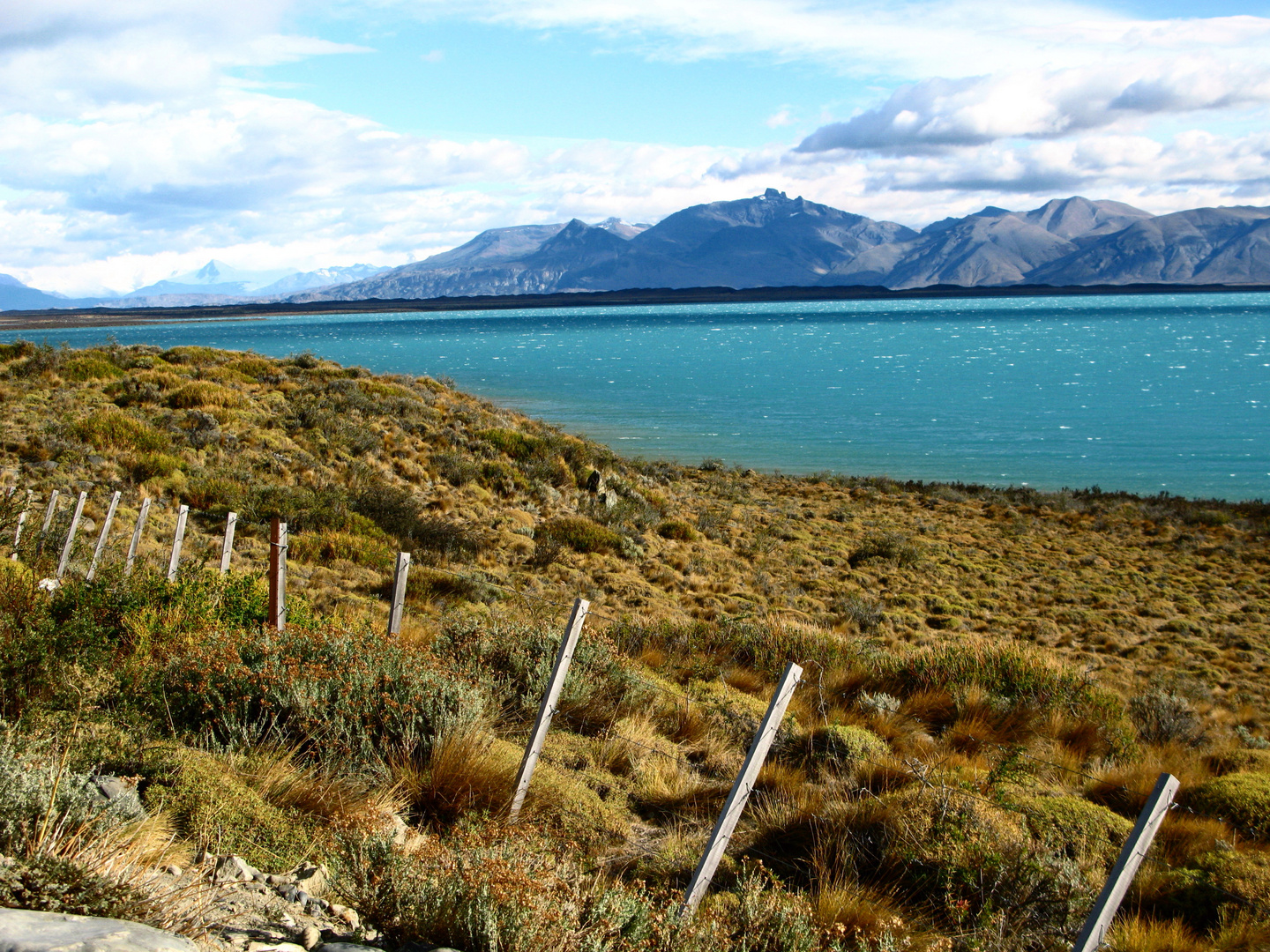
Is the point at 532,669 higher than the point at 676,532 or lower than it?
higher

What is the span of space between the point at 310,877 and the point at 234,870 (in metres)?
0.37

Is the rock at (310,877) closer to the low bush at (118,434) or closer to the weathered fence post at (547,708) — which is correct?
the weathered fence post at (547,708)

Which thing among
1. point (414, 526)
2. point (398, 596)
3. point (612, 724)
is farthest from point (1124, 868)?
point (414, 526)

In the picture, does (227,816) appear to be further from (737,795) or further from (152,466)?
(152,466)

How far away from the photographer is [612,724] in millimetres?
6637

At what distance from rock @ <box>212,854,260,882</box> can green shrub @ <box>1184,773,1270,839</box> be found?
234 inches

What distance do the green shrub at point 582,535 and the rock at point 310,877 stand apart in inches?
535

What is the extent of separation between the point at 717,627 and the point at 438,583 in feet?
14.4

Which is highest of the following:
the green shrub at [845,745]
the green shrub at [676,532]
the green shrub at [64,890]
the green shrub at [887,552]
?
the green shrub at [64,890]

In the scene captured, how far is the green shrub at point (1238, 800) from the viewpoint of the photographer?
5.55 metres

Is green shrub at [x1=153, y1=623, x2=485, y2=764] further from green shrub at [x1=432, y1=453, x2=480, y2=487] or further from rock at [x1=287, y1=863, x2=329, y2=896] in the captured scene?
green shrub at [x1=432, y1=453, x2=480, y2=487]

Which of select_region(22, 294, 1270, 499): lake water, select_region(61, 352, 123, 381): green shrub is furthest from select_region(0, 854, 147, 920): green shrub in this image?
select_region(22, 294, 1270, 499): lake water

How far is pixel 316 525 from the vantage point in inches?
587

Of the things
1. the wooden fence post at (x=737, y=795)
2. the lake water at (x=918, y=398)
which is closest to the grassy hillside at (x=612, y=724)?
the wooden fence post at (x=737, y=795)
